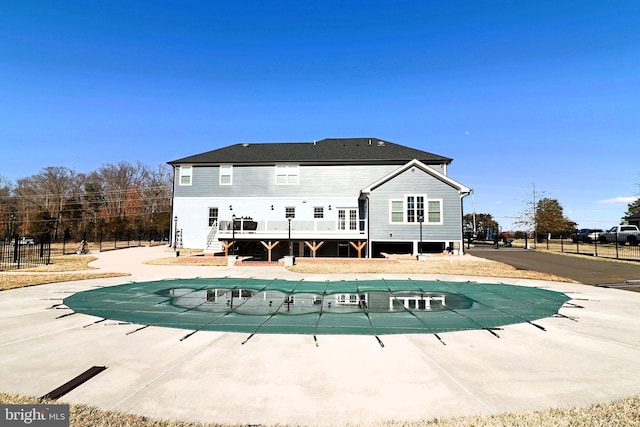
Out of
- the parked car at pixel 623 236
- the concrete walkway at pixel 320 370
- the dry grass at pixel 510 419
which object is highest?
the parked car at pixel 623 236

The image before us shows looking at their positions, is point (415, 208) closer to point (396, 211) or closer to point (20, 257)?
point (396, 211)

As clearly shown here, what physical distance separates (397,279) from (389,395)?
9.44m

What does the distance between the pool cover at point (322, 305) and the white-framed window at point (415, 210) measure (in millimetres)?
10391

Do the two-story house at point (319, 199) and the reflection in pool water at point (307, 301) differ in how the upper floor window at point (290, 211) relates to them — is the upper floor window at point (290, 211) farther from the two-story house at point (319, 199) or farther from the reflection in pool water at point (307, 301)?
the reflection in pool water at point (307, 301)

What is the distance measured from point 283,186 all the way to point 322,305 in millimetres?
19690

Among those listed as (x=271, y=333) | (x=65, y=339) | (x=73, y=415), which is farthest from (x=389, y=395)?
(x=65, y=339)

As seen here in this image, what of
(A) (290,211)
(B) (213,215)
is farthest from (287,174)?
(B) (213,215)

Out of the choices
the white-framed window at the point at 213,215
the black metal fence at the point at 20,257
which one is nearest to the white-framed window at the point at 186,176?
the white-framed window at the point at 213,215

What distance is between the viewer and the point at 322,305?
8.17m

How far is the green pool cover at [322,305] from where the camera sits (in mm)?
6305

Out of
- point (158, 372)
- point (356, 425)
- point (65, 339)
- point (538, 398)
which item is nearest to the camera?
point (356, 425)

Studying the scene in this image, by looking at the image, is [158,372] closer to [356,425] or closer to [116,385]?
[116,385]

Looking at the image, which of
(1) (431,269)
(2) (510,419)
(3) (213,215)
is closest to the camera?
(2) (510,419)

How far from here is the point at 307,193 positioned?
26.6m
